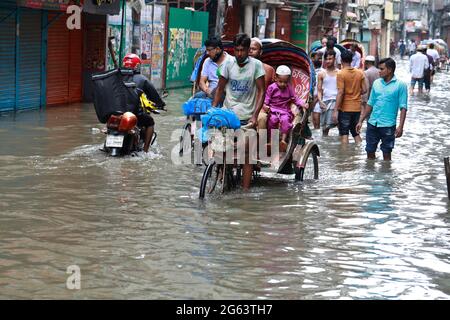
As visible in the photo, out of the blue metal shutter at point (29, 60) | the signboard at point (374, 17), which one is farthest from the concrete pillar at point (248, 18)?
the signboard at point (374, 17)

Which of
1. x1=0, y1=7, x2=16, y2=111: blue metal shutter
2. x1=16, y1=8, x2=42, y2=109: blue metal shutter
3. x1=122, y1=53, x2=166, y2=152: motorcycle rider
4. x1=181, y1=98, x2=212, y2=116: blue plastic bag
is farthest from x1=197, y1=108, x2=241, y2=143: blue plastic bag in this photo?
x1=16, y1=8, x2=42, y2=109: blue metal shutter

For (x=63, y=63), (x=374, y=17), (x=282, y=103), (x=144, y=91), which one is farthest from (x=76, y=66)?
(x=374, y=17)

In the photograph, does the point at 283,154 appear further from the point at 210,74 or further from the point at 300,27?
the point at 300,27

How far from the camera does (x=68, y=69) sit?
20.9m

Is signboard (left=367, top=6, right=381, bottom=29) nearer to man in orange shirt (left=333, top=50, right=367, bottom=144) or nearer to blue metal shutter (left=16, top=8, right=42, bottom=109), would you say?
blue metal shutter (left=16, top=8, right=42, bottom=109)

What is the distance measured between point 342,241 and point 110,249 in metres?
1.98

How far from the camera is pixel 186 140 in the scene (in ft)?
43.9

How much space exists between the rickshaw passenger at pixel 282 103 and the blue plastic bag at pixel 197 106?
5.93 feet

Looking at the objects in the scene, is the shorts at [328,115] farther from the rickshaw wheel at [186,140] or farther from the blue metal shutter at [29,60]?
the blue metal shutter at [29,60]

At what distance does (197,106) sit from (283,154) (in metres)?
2.36

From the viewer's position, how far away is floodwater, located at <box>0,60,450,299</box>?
6.55 metres

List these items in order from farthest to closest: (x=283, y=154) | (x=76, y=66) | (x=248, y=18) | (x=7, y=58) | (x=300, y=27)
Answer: (x=300, y=27)
(x=248, y=18)
(x=76, y=66)
(x=7, y=58)
(x=283, y=154)

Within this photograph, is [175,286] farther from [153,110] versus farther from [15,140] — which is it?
[15,140]

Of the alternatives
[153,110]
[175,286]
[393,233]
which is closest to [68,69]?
[153,110]
